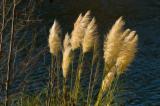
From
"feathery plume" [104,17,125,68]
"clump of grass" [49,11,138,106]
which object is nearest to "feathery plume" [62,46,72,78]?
"clump of grass" [49,11,138,106]

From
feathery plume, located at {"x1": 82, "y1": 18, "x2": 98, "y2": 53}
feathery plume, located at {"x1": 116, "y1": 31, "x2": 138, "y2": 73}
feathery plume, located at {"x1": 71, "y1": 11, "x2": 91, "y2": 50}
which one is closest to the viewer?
feathery plume, located at {"x1": 116, "y1": 31, "x2": 138, "y2": 73}

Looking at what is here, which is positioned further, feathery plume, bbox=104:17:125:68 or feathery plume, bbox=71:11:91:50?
feathery plume, bbox=71:11:91:50

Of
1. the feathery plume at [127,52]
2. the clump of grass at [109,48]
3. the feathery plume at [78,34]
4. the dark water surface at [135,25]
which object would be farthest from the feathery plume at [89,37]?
the dark water surface at [135,25]

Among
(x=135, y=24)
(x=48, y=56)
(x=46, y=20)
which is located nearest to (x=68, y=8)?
(x=46, y=20)

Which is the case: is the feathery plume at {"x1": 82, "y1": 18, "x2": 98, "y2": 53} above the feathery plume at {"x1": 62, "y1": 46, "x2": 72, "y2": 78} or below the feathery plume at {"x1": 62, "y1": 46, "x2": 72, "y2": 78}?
above

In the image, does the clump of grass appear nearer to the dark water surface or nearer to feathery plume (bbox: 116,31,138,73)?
feathery plume (bbox: 116,31,138,73)

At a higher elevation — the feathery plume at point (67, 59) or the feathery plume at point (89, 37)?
the feathery plume at point (89, 37)

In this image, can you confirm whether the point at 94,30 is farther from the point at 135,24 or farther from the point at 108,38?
the point at 135,24

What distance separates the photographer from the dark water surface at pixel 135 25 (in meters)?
12.4

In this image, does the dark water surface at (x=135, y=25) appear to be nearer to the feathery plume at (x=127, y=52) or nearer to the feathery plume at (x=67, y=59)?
the feathery plume at (x=67, y=59)

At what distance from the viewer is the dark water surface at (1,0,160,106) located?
12398 mm

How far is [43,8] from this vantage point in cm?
2234

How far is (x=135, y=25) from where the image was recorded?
1888cm

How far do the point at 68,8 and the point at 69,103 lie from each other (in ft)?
57.7
